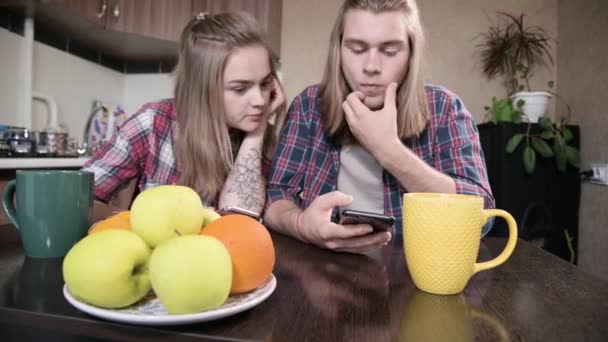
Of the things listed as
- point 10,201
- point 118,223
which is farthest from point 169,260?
point 10,201

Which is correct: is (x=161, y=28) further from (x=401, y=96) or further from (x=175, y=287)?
(x=175, y=287)

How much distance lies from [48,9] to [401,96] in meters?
1.63

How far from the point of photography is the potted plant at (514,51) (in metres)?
2.45

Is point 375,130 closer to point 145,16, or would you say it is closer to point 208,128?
point 208,128

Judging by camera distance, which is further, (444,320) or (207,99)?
(207,99)

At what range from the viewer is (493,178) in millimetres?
2111

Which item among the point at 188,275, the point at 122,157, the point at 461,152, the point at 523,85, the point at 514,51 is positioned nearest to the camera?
the point at 188,275

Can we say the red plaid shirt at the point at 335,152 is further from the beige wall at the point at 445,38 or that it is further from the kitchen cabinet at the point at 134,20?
the beige wall at the point at 445,38

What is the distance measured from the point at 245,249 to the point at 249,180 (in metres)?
0.81

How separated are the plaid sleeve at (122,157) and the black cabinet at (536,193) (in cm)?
165

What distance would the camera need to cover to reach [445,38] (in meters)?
2.67

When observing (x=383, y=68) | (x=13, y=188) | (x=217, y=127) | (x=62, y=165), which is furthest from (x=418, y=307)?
(x=62, y=165)

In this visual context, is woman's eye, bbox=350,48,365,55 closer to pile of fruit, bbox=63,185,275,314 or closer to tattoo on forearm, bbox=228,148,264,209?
tattoo on forearm, bbox=228,148,264,209

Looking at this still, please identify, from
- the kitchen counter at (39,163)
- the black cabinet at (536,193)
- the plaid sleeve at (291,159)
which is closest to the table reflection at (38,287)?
the plaid sleeve at (291,159)
